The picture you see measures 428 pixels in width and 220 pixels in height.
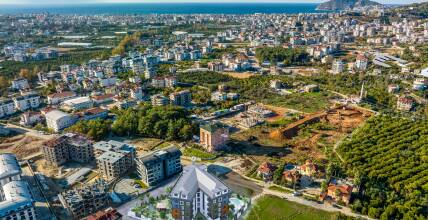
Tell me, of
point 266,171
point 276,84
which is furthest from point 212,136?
point 276,84

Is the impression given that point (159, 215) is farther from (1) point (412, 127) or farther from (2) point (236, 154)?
(1) point (412, 127)

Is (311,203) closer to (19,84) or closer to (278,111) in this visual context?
(278,111)

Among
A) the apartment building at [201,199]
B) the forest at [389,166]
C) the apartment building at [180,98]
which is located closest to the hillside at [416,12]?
the forest at [389,166]

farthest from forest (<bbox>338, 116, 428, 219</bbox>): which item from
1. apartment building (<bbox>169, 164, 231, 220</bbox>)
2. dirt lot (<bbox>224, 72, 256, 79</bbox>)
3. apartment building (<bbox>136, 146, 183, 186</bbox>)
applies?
dirt lot (<bbox>224, 72, 256, 79</bbox>)

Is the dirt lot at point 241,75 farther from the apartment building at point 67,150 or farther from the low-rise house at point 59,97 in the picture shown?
the apartment building at point 67,150

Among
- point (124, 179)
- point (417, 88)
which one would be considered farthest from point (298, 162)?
point (417, 88)
